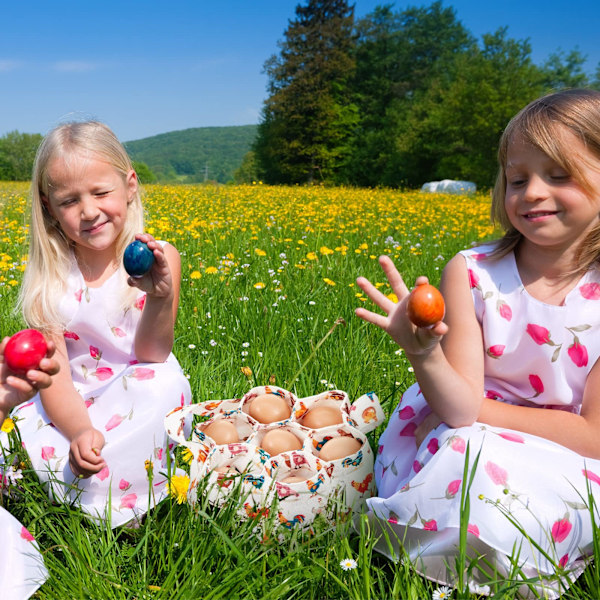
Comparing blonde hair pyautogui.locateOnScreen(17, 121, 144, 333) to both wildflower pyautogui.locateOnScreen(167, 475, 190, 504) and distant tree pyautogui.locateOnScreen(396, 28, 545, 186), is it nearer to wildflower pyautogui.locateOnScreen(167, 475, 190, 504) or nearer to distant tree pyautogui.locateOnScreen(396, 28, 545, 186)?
wildflower pyautogui.locateOnScreen(167, 475, 190, 504)

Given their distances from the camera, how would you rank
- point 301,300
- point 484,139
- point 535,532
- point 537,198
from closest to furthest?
point 535,532 → point 537,198 → point 301,300 → point 484,139

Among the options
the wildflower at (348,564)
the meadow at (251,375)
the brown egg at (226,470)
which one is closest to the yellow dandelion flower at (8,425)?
the meadow at (251,375)

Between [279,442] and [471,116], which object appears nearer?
[279,442]

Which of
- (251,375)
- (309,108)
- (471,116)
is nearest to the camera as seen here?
(251,375)

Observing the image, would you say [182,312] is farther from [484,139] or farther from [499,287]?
[484,139]

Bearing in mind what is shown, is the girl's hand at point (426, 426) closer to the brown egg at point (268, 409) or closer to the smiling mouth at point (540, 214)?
the brown egg at point (268, 409)

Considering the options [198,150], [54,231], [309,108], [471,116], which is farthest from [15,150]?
[198,150]

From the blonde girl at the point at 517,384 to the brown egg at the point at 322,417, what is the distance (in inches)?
6.0

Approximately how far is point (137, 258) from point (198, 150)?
136401 mm

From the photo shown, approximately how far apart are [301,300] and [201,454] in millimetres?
1499

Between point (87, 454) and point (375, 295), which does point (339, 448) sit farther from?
point (87, 454)

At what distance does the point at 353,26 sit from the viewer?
1537 inches

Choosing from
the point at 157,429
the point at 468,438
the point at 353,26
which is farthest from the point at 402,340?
the point at 353,26

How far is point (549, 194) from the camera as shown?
4.36 feet
